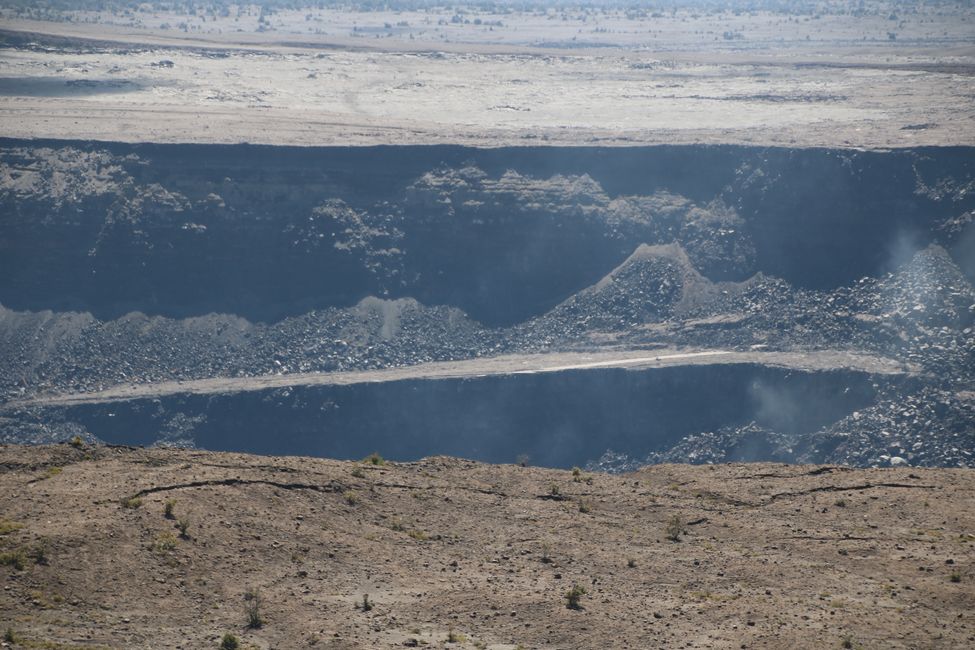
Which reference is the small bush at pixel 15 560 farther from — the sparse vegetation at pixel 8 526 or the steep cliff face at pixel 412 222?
the steep cliff face at pixel 412 222

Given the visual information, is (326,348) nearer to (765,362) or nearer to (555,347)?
(555,347)

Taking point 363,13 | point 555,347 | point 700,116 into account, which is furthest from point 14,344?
point 363,13

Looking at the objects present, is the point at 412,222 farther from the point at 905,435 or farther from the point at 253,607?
the point at 253,607

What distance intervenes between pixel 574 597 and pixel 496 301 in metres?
44.6

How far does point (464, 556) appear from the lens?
67.4ft

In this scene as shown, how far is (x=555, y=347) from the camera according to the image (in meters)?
59.1

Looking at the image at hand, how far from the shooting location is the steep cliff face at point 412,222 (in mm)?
61938

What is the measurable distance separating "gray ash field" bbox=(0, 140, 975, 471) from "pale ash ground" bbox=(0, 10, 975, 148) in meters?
3.54

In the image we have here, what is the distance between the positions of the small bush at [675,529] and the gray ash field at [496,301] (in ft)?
93.0

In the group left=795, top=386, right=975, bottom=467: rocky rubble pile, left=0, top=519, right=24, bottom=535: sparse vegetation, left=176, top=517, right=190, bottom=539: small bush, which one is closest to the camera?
left=0, top=519, right=24, bottom=535: sparse vegetation

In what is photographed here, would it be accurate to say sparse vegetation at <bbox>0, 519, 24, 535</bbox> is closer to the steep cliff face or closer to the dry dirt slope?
the dry dirt slope

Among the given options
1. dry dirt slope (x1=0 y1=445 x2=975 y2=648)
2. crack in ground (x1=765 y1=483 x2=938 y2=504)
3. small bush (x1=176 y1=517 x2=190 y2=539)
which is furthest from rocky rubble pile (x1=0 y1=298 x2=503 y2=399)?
small bush (x1=176 y1=517 x2=190 y2=539)

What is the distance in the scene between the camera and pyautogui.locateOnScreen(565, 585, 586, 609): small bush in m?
18.4

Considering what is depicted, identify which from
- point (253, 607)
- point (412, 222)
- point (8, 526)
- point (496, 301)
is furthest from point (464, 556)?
point (412, 222)
